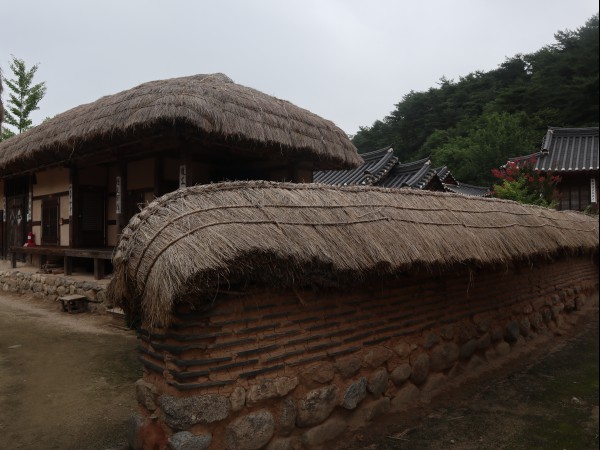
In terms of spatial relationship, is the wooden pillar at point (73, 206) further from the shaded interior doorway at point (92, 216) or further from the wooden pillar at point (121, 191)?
the wooden pillar at point (121, 191)

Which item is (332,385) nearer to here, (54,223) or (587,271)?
(587,271)

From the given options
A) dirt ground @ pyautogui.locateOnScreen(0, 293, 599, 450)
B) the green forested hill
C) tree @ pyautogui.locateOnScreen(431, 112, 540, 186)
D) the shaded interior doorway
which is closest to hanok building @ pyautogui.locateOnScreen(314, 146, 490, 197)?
tree @ pyautogui.locateOnScreen(431, 112, 540, 186)

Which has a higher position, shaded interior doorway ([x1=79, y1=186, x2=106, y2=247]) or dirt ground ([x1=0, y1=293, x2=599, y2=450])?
shaded interior doorway ([x1=79, y1=186, x2=106, y2=247])

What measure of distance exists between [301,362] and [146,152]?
6.59 meters

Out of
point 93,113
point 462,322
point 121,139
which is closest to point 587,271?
point 462,322

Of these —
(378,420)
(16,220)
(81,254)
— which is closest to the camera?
(378,420)

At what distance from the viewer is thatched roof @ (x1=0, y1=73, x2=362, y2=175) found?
22.8 feet

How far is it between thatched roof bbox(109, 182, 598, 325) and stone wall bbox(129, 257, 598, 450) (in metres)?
0.26

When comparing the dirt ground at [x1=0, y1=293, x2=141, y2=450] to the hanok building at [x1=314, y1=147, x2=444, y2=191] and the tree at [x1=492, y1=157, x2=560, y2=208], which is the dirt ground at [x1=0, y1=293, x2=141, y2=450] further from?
the hanok building at [x1=314, y1=147, x2=444, y2=191]

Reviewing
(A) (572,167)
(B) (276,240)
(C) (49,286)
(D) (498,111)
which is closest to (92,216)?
(C) (49,286)

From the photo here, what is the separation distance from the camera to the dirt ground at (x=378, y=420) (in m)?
3.55

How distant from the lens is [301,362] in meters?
3.30

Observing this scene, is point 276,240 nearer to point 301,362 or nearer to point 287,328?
point 287,328

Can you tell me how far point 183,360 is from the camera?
2.78m
